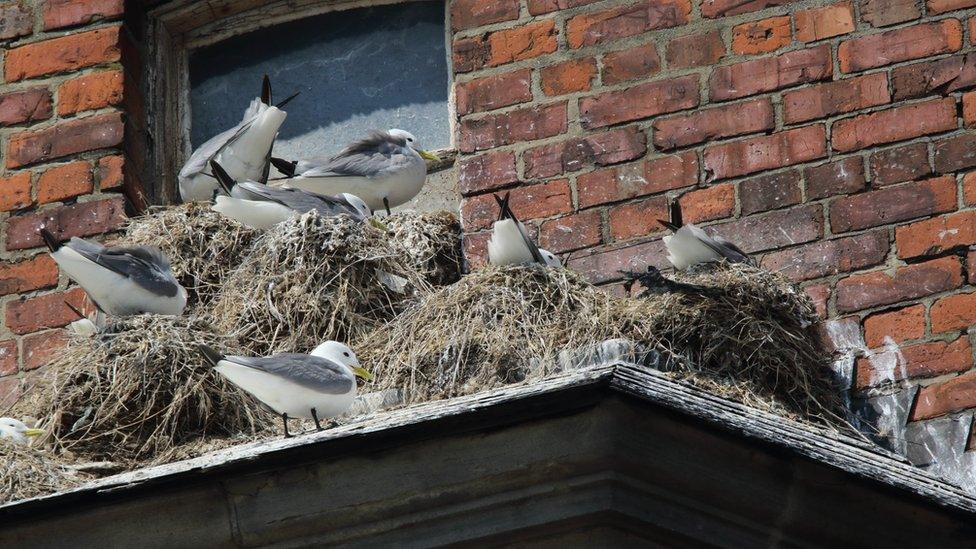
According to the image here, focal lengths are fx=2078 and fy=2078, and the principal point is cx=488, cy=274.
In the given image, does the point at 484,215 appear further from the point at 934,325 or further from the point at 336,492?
the point at 336,492

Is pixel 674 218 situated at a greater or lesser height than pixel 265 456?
greater

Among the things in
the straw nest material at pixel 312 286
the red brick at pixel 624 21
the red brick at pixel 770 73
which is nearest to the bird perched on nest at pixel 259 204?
the straw nest material at pixel 312 286

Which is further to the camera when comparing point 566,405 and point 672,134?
point 672,134

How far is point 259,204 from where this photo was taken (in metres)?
6.90

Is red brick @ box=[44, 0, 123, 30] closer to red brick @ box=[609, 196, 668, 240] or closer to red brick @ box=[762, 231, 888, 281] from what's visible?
red brick @ box=[609, 196, 668, 240]

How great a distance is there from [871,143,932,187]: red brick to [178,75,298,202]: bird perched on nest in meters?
2.06

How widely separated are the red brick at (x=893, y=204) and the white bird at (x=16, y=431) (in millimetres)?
2460

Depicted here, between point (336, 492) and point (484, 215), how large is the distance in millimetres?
1991

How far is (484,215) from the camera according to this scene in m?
6.75

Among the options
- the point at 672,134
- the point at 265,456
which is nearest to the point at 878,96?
the point at 672,134

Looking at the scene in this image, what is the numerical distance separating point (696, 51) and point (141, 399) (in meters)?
2.10

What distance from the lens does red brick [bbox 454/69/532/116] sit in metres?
6.87

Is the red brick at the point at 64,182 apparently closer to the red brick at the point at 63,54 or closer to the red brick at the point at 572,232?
the red brick at the point at 63,54

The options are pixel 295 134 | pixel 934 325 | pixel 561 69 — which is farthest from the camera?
pixel 295 134
